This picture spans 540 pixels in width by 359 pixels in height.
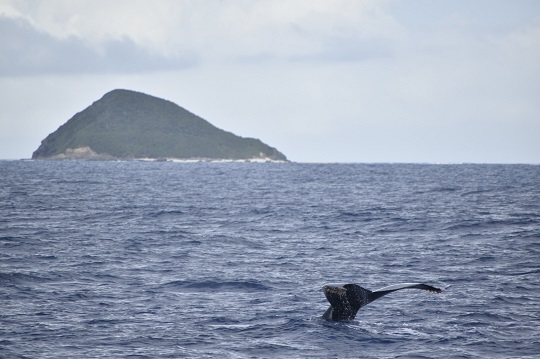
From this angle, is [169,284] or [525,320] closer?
[525,320]

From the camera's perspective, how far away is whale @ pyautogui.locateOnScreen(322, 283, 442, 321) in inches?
721

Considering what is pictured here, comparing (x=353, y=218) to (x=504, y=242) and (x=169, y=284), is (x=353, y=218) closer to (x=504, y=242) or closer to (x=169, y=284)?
(x=504, y=242)

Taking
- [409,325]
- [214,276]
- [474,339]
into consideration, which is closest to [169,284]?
[214,276]

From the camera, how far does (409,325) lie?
1944cm

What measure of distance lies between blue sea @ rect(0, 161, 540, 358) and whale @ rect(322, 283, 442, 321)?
39 centimetres

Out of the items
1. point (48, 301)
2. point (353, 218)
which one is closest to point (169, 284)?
point (48, 301)

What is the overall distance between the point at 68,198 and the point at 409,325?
5115cm

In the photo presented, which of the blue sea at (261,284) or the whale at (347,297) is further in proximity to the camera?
the whale at (347,297)

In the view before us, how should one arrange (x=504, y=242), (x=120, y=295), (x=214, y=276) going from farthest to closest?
(x=504, y=242)
(x=214, y=276)
(x=120, y=295)

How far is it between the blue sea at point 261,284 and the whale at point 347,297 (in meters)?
0.39

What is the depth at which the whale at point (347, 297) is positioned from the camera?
18.3 meters

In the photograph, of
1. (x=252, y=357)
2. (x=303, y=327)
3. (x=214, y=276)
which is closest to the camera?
(x=252, y=357)

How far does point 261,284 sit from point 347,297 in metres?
6.26

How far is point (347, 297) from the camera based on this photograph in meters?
19.2
